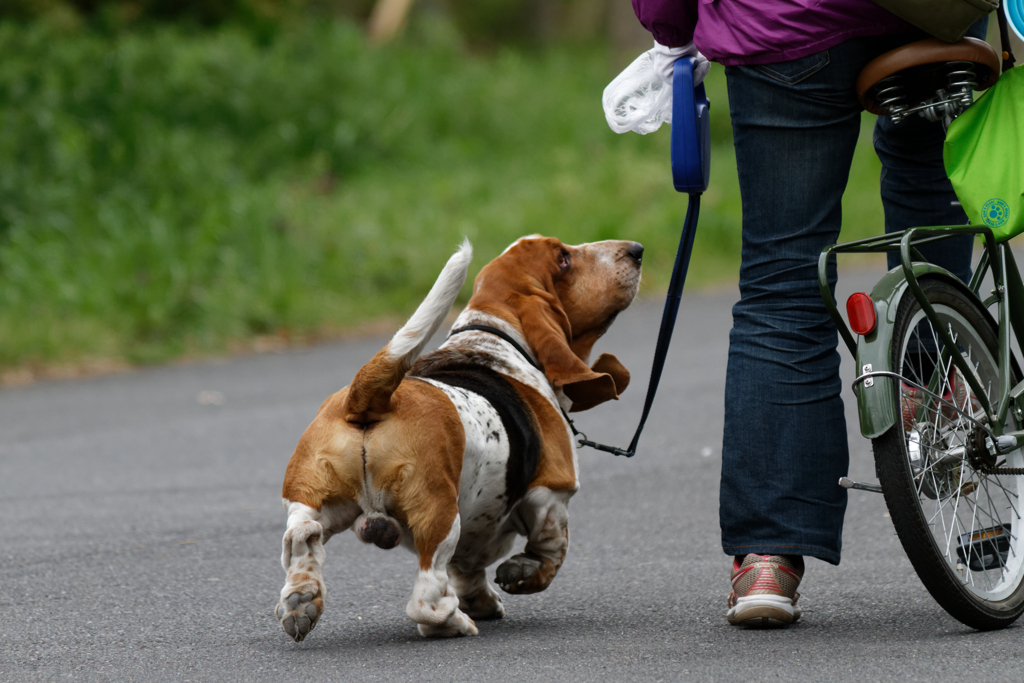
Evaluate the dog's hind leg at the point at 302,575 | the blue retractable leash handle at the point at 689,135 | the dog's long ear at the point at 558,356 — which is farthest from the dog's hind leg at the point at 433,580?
the blue retractable leash handle at the point at 689,135

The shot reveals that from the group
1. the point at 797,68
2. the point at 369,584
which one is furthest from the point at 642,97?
the point at 369,584

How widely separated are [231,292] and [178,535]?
5.65 meters

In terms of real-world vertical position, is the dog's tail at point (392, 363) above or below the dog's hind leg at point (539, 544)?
above

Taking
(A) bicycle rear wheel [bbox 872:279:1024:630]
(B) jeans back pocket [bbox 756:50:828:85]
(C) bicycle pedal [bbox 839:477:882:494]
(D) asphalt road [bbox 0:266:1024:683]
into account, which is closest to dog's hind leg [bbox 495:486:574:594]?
(D) asphalt road [bbox 0:266:1024:683]

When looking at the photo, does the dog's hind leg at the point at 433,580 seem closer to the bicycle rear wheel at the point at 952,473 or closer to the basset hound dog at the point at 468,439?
the basset hound dog at the point at 468,439

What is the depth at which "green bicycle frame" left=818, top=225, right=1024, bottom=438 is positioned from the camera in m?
2.72

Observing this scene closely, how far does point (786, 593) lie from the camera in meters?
2.97

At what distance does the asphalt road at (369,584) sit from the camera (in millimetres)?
2789

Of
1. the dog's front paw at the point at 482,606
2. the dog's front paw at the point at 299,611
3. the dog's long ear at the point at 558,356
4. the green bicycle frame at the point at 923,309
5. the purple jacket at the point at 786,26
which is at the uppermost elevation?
the purple jacket at the point at 786,26

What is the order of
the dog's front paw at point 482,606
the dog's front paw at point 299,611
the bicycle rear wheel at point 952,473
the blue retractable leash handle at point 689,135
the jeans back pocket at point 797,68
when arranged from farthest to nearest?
the dog's front paw at point 482,606 < the blue retractable leash handle at point 689,135 < the jeans back pocket at point 797,68 < the dog's front paw at point 299,611 < the bicycle rear wheel at point 952,473

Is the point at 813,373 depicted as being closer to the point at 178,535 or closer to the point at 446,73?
the point at 178,535

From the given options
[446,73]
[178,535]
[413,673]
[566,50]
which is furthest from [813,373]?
[566,50]

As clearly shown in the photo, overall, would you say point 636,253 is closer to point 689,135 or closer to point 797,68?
point 689,135

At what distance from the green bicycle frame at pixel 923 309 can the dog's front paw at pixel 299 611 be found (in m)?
1.28
